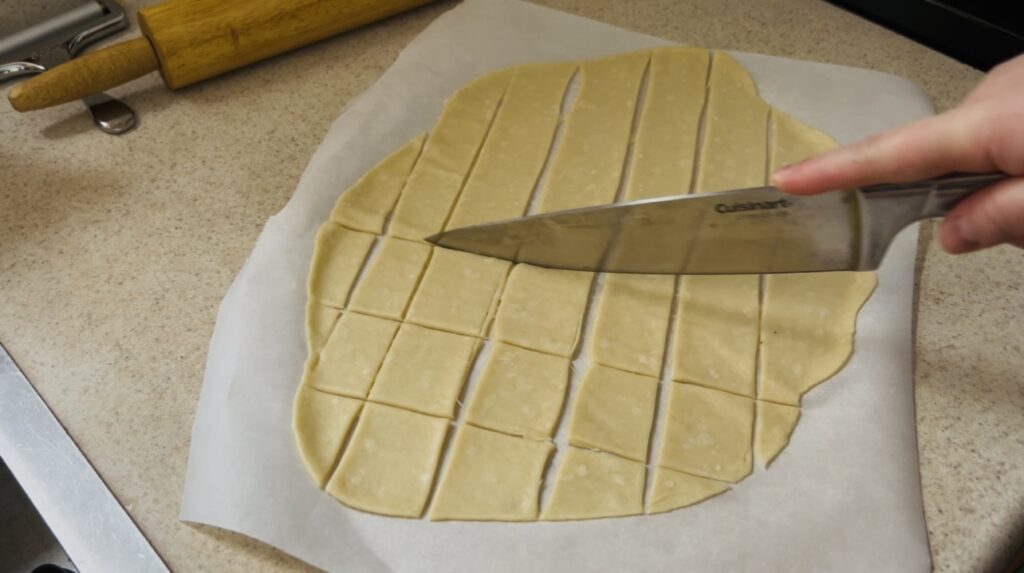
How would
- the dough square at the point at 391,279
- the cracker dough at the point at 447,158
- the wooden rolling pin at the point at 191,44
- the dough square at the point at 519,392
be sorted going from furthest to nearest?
the wooden rolling pin at the point at 191,44
the cracker dough at the point at 447,158
the dough square at the point at 391,279
the dough square at the point at 519,392

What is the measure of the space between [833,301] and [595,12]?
2.91 feet

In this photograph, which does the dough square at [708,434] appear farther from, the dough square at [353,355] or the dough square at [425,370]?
the dough square at [353,355]

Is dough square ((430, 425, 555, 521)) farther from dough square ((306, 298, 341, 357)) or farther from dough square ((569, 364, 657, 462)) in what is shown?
dough square ((306, 298, 341, 357))

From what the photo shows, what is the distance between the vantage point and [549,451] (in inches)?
44.6

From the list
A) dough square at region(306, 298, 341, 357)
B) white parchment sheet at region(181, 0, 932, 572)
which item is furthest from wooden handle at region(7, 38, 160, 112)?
dough square at region(306, 298, 341, 357)

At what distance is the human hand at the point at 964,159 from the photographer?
2.93 feet

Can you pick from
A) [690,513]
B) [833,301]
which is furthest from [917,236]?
[690,513]

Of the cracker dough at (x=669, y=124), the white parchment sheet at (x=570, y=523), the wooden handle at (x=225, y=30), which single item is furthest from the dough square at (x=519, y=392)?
the wooden handle at (x=225, y=30)

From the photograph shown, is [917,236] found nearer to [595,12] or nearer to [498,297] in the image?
[498,297]

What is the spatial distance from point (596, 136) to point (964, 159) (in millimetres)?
706

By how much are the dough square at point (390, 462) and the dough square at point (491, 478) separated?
27mm

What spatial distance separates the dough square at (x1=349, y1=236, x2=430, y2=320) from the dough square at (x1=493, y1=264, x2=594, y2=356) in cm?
15

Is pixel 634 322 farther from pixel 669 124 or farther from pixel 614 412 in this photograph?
pixel 669 124

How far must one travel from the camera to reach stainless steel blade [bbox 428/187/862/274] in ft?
3.64
